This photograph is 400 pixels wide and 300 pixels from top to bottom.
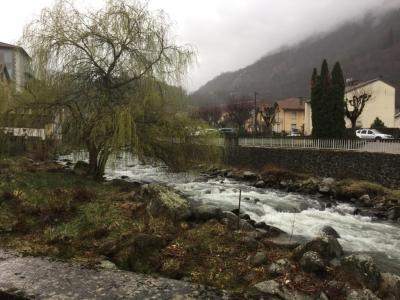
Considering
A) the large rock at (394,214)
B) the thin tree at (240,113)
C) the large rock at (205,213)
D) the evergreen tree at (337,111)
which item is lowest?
the large rock at (394,214)

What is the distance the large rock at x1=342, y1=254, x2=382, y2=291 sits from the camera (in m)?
7.15

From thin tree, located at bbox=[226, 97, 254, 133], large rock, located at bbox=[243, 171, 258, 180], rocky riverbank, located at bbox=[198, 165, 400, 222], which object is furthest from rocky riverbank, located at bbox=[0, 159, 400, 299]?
thin tree, located at bbox=[226, 97, 254, 133]

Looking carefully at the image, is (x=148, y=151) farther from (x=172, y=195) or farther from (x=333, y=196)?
(x=333, y=196)

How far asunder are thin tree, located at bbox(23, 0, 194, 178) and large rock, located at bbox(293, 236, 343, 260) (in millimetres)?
8839

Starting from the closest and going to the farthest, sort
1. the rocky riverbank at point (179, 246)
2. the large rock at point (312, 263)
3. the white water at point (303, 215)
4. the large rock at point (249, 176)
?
the rocky riverbank at point (179, 246) < the large rock at point (312, 263) < the white water at point (303, 215) < the large rock at point (249, 176)

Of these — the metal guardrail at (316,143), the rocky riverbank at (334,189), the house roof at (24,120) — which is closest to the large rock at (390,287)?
the rocky riverbank at (334,189)

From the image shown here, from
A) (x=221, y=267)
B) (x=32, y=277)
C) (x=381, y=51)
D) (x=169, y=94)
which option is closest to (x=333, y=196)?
(x=169, y=94)

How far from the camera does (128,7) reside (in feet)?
54.7

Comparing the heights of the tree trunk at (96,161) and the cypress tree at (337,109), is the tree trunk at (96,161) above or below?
below

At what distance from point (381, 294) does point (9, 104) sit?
50.7ft

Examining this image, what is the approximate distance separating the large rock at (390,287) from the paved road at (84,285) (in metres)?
3.87

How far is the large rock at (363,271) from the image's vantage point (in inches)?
282

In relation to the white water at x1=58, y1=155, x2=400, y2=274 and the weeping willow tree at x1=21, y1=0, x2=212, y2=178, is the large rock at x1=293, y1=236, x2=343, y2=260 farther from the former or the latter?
the weeping willow tree at x1=21, y1=0, x2=212, y2=178

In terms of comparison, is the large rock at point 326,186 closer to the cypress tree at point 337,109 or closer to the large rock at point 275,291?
the cypress tree at point 337,109
